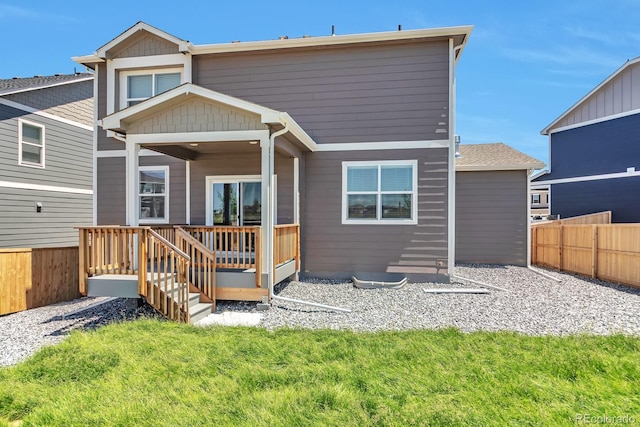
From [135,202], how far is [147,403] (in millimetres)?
4440

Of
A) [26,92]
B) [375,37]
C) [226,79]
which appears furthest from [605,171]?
[26,92]

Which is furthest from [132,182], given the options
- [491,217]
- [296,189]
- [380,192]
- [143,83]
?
[491,217]

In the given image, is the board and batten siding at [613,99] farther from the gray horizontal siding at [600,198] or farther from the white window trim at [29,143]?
the white window trim at [29,143]

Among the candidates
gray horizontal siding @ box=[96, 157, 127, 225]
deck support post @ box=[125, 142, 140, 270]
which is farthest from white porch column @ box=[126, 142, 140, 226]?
gray horizontal siding @ box=[96, 157, 127, 225]

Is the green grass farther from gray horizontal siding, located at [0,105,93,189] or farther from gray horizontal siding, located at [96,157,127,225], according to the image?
gray horizontal siding, located at [0,105,93,189]

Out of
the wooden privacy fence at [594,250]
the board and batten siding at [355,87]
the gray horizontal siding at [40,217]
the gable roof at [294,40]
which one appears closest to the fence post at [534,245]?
the wooden privacy fence at [594,250]

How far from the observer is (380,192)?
8.35 m

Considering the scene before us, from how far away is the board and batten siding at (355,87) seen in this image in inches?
323

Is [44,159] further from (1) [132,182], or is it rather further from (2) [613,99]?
(2) [613,99]

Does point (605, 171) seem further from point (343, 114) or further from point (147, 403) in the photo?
point (147, 403)

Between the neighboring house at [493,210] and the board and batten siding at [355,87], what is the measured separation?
12.3 ft

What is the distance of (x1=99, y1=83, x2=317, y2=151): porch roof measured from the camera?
5.81m

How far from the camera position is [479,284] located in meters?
7.90

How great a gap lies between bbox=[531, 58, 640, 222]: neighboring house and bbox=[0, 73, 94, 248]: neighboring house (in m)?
21.3
